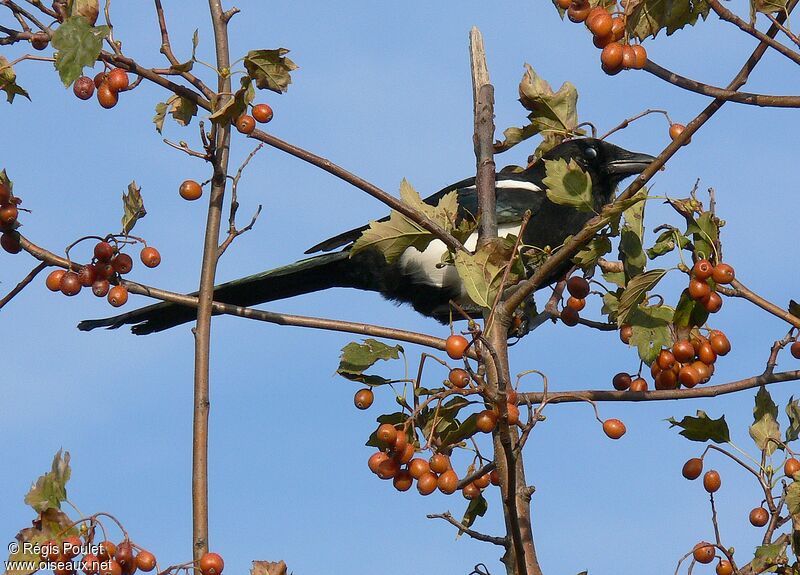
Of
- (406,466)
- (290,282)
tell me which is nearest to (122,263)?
(406,466)

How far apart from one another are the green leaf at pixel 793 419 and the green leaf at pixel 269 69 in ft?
4.40

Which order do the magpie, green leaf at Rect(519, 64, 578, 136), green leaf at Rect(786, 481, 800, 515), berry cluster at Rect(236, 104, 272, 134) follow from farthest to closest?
1. the magpie
2. green leaf at Rect(519, 64, 578, 136)
3. green leaf at Rect(786, 481, 800, 515)
4. berry cluster at Rect(236, 104, 272, 134)

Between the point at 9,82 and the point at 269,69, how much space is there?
0.54 meters

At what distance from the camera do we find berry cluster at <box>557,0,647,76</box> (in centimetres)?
197

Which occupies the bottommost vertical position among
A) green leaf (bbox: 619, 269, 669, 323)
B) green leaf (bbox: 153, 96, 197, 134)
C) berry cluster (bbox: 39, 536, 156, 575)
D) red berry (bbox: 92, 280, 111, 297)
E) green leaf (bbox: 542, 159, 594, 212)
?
berry cluster (bbox: 39, 536, 156, 575)

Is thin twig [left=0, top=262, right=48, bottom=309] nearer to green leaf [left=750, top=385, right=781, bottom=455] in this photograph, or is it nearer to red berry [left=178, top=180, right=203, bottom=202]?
red berry [left=178, top=180, right=203, bottom=202]

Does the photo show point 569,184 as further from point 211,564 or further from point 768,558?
point 211,564

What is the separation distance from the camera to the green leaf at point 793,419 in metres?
2.37

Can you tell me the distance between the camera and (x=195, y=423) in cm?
192

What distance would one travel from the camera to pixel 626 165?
5039 mm

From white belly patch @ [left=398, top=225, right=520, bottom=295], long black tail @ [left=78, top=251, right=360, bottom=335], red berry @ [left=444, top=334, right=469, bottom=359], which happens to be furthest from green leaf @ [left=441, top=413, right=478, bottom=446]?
white belly patch @ [left=398, top=225, right=520, bottom=295]

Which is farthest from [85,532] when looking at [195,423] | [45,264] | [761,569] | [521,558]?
[761,569]

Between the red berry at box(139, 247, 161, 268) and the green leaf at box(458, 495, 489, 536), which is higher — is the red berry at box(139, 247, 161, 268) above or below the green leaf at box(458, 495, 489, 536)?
above

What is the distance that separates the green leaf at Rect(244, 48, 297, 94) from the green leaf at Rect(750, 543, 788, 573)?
1.38m
